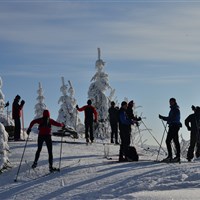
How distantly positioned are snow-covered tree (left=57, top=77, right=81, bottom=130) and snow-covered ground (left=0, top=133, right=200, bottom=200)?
33.5m

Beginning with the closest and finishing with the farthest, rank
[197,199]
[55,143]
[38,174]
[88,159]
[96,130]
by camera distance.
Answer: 1. [197,199]
2. [38,174]
3. [88,159]
4. [55,143]
5. [96,130]

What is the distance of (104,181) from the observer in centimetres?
1262

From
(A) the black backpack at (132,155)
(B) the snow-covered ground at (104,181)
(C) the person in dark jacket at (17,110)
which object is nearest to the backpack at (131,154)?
(A) the black backpack at (132,155)

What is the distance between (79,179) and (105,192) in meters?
1.73

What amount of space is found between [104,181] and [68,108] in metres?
38.0

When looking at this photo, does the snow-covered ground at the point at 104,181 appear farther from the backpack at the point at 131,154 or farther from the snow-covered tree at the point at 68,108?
the snow-covered tree at the point at 68,108

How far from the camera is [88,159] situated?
670 inches

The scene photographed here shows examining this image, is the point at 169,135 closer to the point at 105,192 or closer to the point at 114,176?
the point at 114,176

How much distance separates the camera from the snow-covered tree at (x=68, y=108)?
49.8m

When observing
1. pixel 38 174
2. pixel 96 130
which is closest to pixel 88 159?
pixel 38 174

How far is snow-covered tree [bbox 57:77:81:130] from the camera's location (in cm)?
4984

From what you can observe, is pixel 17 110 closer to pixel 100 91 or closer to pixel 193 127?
pixel 193 127

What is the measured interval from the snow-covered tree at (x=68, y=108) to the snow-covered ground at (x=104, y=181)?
110 feet

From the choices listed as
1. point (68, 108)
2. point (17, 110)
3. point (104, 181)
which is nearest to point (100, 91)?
point (68, 108)
